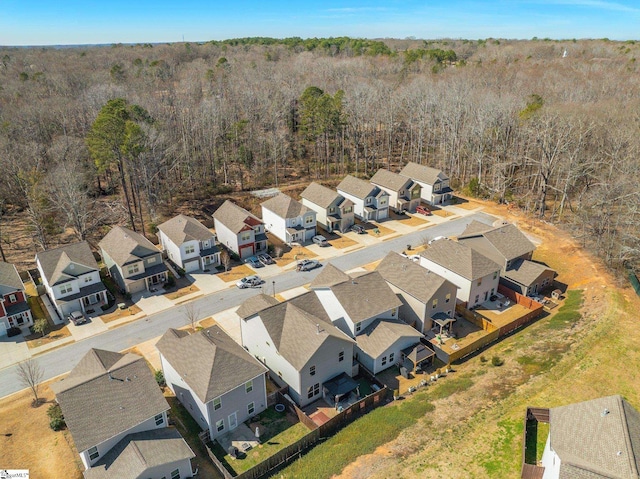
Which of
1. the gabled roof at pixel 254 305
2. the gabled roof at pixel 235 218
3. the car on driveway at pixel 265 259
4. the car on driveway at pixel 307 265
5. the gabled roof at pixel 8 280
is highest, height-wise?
the gabled roof at pixel 235 218

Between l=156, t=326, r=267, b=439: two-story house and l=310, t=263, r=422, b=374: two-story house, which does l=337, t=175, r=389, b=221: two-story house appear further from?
l=156, t=326, r=267, b=439: two-story house

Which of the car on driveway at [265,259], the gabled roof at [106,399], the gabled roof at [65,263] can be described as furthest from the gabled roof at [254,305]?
the gabled roof at [65,263]

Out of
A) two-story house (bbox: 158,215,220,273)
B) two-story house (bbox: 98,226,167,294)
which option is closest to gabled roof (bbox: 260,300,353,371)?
two-story house (bbox: 98,226,167,294)

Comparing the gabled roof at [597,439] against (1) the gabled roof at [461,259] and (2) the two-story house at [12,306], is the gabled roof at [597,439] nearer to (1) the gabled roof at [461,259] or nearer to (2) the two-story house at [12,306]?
(1) the gabled roof at [461,259]

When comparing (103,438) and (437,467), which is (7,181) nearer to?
(103,438)

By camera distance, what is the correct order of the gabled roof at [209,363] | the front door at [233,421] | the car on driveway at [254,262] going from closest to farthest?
1. the gabled roof at [209,363]
2. the front door at [233,421]
3. the car on driveway at [254,262]

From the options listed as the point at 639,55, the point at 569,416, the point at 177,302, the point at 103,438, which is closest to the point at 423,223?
the point at 177,302
